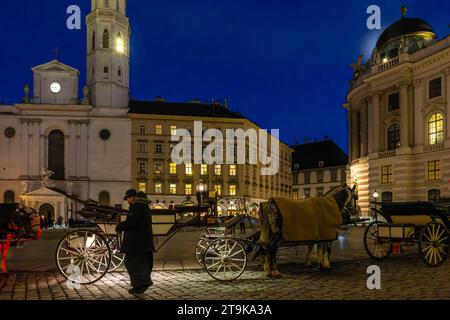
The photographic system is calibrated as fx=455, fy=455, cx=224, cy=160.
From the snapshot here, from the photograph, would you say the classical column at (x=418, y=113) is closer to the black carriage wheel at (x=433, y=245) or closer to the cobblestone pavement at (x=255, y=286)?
the black carriage wheel at (x=433, y=245)

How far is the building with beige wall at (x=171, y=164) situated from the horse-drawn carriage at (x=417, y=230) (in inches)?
1975

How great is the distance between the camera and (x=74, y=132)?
62.7m

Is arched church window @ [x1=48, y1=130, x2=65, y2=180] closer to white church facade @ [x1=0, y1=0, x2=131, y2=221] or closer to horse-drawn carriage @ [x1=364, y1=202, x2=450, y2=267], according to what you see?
white church facade @ [x1=0, y1=0, x2=131, y2=221]

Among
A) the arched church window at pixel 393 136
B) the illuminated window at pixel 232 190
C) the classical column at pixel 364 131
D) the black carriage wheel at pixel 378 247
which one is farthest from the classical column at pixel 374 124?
the black carriage wheel at pixel 378 247

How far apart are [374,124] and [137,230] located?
39.4 meters

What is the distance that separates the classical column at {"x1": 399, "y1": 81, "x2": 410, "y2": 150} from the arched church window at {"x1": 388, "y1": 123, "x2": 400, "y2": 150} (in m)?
1.49

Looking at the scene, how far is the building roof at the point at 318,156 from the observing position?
87.9 m

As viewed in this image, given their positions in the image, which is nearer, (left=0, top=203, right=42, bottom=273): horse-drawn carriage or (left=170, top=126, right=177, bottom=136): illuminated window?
(left=0, top=203, right=42, bottom=273): horse-drawn carriage

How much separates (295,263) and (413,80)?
33.5 m

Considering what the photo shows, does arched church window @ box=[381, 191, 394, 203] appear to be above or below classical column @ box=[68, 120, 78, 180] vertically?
below

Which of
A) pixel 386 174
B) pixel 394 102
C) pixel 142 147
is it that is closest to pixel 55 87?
pixel 142 147

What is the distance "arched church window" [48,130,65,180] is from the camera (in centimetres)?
6225

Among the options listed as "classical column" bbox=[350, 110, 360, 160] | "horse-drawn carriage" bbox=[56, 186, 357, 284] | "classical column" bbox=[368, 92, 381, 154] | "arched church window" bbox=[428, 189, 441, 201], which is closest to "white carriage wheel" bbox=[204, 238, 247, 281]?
"horse-drawn carriage" bbox=[56, 186, 357, 284]

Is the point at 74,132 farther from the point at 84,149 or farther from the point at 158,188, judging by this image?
the point at 158,188
